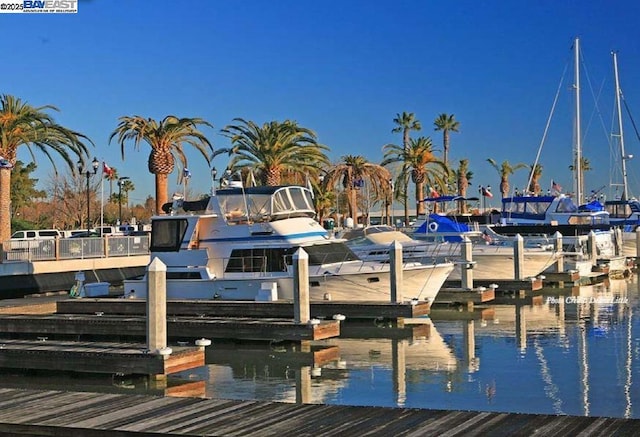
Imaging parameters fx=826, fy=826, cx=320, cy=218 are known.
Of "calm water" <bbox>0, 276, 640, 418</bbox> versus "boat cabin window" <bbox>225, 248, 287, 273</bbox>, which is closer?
"calm water" <bbox>0, 276, 640, 418</bbox>

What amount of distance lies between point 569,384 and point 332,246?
12.0 metres

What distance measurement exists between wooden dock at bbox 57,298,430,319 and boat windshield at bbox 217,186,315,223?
3.86m

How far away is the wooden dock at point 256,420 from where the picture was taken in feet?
30.6

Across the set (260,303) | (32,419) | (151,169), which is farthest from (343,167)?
(32,419)

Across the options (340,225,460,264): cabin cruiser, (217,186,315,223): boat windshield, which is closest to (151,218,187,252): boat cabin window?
(217,186,315,223): boat windshield

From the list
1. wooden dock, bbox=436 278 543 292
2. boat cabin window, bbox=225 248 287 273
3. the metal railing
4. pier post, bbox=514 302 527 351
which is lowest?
pier post, bbox=514 302 527 351

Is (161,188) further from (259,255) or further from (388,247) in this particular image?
(259,255)

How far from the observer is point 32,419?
10336mm

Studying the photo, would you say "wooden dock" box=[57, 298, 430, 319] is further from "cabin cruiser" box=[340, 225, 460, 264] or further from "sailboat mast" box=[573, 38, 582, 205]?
"sailboat mast" box=[573, 38, 582, 205]

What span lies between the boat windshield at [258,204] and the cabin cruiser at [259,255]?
3 centimetres

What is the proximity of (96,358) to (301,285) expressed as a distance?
5161 millimetres

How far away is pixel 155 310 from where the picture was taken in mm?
15180

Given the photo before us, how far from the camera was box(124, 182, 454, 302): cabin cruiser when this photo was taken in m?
24.6

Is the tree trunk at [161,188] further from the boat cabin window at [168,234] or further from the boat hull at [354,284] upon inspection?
the boat hull at [354,284]
